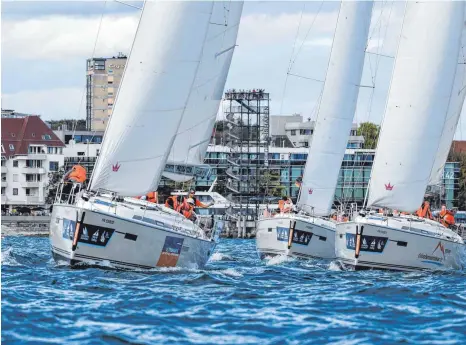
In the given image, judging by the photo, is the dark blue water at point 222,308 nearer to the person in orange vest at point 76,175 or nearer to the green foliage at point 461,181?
the person in orange vest at point 76,175

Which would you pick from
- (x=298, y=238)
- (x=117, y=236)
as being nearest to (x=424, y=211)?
(x=298, y=238)

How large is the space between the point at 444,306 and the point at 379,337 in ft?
16.0

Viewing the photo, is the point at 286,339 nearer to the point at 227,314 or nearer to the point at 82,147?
the point at 227,314

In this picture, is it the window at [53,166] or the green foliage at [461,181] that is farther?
the green foliage at [461,181]

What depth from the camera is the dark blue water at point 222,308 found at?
1777 cm

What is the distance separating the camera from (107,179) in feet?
95.8

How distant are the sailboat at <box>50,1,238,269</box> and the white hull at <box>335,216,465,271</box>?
483 centimetres

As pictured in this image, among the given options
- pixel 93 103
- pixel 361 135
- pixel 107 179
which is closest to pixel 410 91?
pixel 107 179

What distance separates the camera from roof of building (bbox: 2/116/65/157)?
10862 cm

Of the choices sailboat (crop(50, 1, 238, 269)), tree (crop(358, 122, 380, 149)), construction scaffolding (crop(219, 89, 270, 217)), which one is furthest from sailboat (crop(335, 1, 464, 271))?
tree (crop(358, 122, 380, 149))

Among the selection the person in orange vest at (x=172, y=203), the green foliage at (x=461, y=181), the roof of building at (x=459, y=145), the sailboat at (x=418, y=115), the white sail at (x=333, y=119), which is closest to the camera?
the person in orange vest at (x=172, y=203)

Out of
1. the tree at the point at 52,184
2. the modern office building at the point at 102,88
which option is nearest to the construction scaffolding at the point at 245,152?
the tree at the point at 52,184

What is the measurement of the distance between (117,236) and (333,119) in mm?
17388

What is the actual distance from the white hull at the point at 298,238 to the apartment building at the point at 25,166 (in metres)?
64.5
